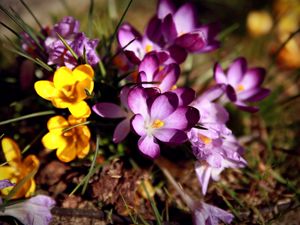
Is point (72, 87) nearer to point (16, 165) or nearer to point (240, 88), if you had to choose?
point (16, 165)

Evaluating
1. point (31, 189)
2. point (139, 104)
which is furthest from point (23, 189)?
point (139, 104)

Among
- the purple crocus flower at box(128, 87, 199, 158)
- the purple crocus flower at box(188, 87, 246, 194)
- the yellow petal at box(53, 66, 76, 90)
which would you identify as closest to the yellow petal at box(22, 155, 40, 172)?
the yellow petal at box(53, 66, 76, 90)

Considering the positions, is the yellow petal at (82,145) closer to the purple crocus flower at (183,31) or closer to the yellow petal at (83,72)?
the yellow petal at (83,72)

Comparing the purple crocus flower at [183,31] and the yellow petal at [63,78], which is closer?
the yellow petal at [63,78]

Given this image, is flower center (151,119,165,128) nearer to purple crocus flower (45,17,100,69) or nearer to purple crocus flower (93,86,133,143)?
purple crocus flower (93,86,133,143)

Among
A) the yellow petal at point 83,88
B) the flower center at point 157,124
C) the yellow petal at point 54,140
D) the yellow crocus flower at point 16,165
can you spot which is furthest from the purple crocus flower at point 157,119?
the yellow crocus flower at point 16,165

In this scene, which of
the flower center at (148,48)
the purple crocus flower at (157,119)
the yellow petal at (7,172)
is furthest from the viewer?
the flower center at (148,48)

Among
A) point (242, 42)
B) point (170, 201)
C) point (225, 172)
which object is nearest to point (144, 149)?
point (170, 201)
